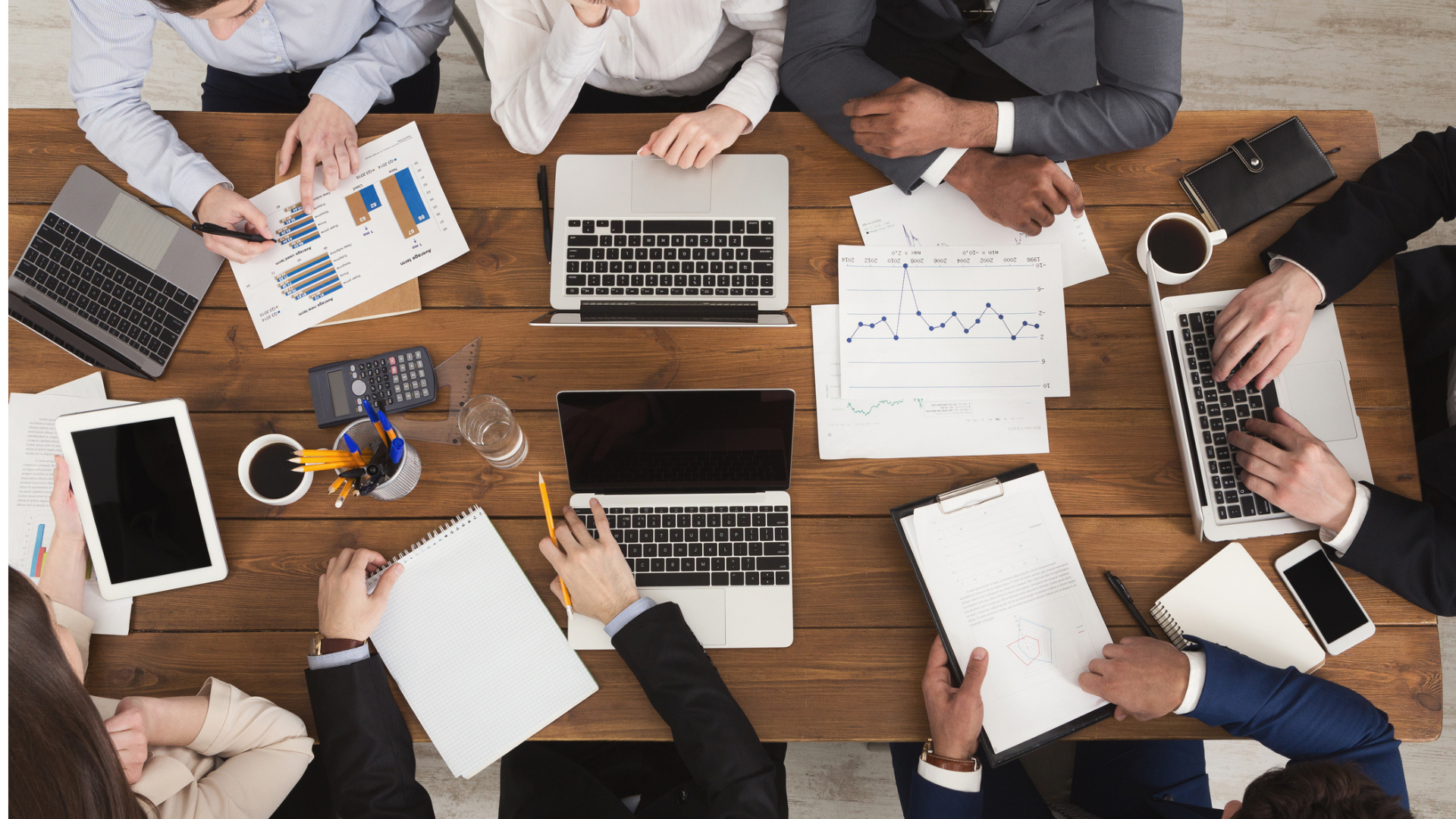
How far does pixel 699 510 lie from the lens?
4.04ft

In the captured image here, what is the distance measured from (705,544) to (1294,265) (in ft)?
3.66

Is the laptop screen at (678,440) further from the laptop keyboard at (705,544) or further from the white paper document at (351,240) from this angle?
the white paper document at (351,240)

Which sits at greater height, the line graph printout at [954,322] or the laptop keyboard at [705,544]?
the line graph printout at [954,322]

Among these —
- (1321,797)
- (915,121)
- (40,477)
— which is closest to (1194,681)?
(1321,797)

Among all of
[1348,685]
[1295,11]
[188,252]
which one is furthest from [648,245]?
[1295,11]

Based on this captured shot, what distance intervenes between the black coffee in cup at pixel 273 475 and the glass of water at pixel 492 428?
0.29m

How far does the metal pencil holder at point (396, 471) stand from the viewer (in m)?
1.20

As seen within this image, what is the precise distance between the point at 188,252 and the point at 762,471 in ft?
3.68

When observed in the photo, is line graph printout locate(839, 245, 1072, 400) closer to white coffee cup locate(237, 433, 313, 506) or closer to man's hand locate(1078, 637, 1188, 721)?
man's hand locate(1078, 637, 1188, 721)

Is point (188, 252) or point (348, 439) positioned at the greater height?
point (188, 252)

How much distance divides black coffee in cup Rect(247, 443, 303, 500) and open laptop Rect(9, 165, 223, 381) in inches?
10.6

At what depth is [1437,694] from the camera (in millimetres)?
1171

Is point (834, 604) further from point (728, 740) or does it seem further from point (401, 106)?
point (401, 106)

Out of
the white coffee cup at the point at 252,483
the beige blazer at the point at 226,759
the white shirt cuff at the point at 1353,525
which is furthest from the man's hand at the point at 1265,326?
the beige blazer at the point at 226,759
